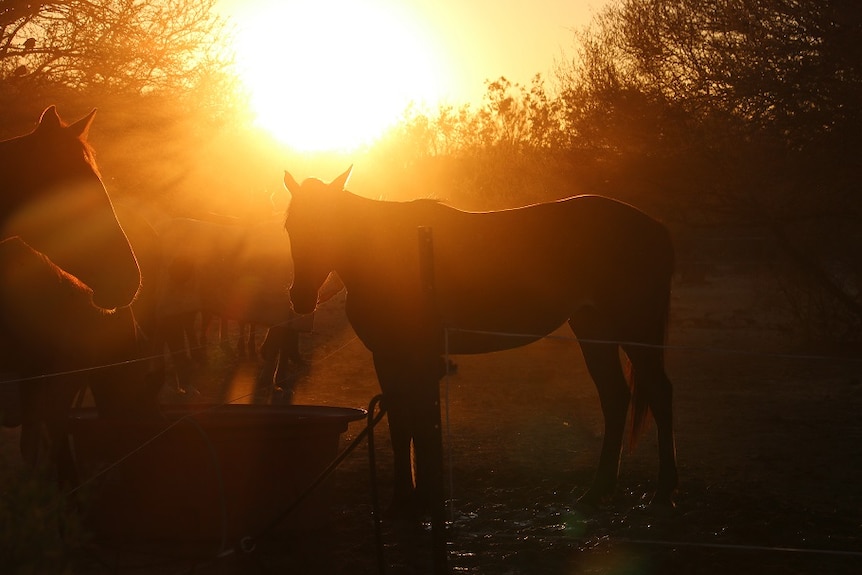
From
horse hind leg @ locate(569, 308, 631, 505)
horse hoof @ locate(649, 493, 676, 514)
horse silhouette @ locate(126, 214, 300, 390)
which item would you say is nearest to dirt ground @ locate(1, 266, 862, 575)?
horse hoof @ locate(649, 493, 676, 514)

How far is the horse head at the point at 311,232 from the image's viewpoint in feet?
20.2

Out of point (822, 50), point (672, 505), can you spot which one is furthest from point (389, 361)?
point (822, 50)

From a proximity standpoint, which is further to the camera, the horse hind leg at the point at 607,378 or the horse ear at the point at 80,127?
the horse hind leg at the point at 607,378

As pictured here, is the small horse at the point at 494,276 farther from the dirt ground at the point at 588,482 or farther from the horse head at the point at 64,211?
the horse head at the point at 64,211

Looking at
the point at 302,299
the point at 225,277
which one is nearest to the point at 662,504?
the point at 302,299

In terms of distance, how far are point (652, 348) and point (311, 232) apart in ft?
7.68

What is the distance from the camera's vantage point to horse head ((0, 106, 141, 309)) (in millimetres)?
4230

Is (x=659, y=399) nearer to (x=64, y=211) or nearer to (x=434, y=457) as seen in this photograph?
(x=434, y=457)

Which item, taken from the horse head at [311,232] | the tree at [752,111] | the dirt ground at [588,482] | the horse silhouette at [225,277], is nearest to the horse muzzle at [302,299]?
the horse head at [311,232]

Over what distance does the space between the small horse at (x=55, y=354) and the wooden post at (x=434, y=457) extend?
172cm

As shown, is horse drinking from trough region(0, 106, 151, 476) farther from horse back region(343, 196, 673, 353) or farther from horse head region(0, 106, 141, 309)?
horse back region(343, 196, 673, 353)

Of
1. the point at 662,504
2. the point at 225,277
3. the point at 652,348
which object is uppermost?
the point at 225,277

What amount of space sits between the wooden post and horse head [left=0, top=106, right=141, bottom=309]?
4.38 feet

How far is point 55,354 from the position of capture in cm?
529
